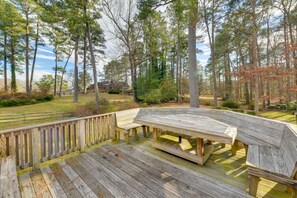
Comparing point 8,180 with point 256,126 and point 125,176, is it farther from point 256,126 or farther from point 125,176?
point 256,126

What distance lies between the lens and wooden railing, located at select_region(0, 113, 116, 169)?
238 cm

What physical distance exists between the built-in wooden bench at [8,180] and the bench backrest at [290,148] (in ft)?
9.73

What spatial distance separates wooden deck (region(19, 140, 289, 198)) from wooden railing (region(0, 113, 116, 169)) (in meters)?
0.25

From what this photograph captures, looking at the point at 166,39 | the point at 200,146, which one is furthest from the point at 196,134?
the point at 166,39

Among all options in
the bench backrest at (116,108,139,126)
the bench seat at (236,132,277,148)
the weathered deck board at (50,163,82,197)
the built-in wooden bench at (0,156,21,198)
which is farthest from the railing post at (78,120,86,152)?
the bench seat at (236,132,277,148)

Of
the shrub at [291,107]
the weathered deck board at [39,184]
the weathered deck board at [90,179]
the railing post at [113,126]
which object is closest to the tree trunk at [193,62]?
the railing post at [113,126]

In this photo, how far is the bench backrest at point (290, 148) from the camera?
160 cm

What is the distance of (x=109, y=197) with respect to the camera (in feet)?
6.20

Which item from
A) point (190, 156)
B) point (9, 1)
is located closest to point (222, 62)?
point (190, 156)

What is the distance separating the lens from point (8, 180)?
64.6 inches

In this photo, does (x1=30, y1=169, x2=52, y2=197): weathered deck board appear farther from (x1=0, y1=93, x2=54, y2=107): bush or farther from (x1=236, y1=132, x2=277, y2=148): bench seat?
(x1=0, y1=93, x2=54, y2=107): bush

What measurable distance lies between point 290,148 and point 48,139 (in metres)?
3.97

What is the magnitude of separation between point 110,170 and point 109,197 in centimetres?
68

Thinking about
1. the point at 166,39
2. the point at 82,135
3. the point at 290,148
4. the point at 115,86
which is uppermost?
the point at 166,39
